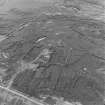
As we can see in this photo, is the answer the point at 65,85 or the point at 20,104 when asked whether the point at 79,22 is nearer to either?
the point at 65,85

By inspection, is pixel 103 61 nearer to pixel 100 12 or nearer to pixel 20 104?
pixel 20 104

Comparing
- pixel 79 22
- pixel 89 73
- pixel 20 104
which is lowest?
pixel 20 104

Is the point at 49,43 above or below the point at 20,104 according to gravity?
above

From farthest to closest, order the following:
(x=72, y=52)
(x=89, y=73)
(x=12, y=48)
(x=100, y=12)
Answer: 1. (x=100, y=12)
2. (x=12, y=48)
3. (x=72, y=52)
4. (x=89, y=73)

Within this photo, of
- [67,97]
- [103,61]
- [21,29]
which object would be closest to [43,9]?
[21,29]

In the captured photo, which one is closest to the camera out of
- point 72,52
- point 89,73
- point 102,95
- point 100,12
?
point 102,95

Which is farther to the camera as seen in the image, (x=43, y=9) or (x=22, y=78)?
(x=43, y=9)
